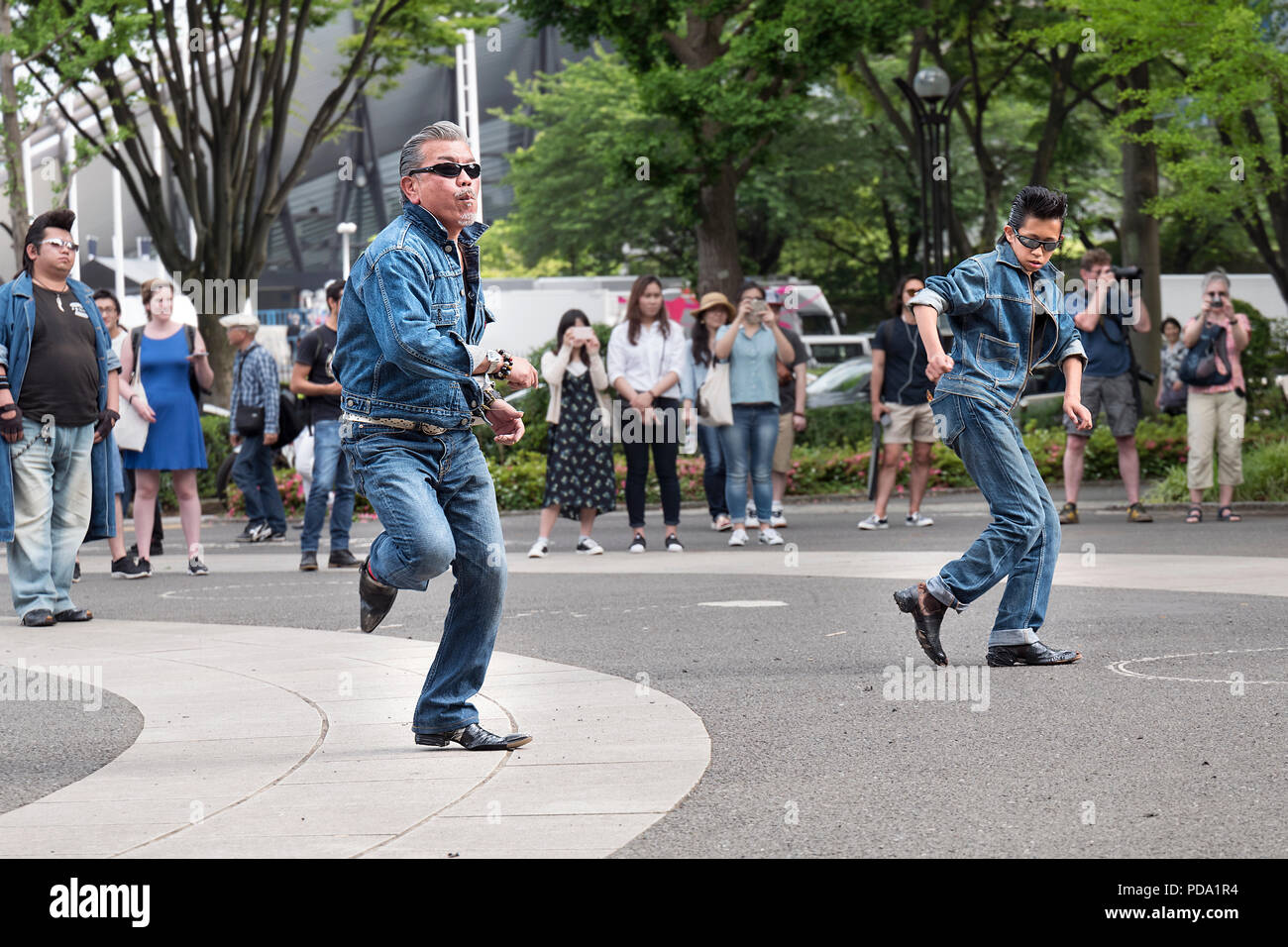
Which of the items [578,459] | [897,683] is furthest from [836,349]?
[897,683]

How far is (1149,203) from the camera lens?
66.6 ft

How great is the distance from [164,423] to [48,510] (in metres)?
2.91

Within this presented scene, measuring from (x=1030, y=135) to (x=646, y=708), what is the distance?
2752 centimetres

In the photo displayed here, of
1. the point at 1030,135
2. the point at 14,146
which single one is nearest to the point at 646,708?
the point at 14,146

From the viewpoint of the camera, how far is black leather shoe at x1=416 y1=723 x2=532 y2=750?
5121mm

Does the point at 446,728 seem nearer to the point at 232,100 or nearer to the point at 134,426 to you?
the point at 134,426

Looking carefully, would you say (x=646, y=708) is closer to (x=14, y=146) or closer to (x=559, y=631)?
(x=559, y=631)

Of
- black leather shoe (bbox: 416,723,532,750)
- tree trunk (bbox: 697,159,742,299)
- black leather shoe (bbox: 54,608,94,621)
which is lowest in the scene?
black leather shoe (bbox: 54,608,94,621)

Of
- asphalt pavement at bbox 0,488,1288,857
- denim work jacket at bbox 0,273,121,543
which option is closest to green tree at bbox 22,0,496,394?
asphalt pavement at bbox 0,488,1288,857

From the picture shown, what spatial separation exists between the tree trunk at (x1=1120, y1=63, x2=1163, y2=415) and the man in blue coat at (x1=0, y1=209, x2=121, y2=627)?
54.0ft

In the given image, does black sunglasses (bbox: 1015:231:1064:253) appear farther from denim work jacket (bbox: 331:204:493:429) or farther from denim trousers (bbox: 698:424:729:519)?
denim trousers (bbox: 698:424:729:519)

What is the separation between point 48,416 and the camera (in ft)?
28.9

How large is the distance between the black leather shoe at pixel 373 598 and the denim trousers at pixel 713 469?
842 cm

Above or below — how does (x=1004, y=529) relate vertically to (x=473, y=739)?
above
